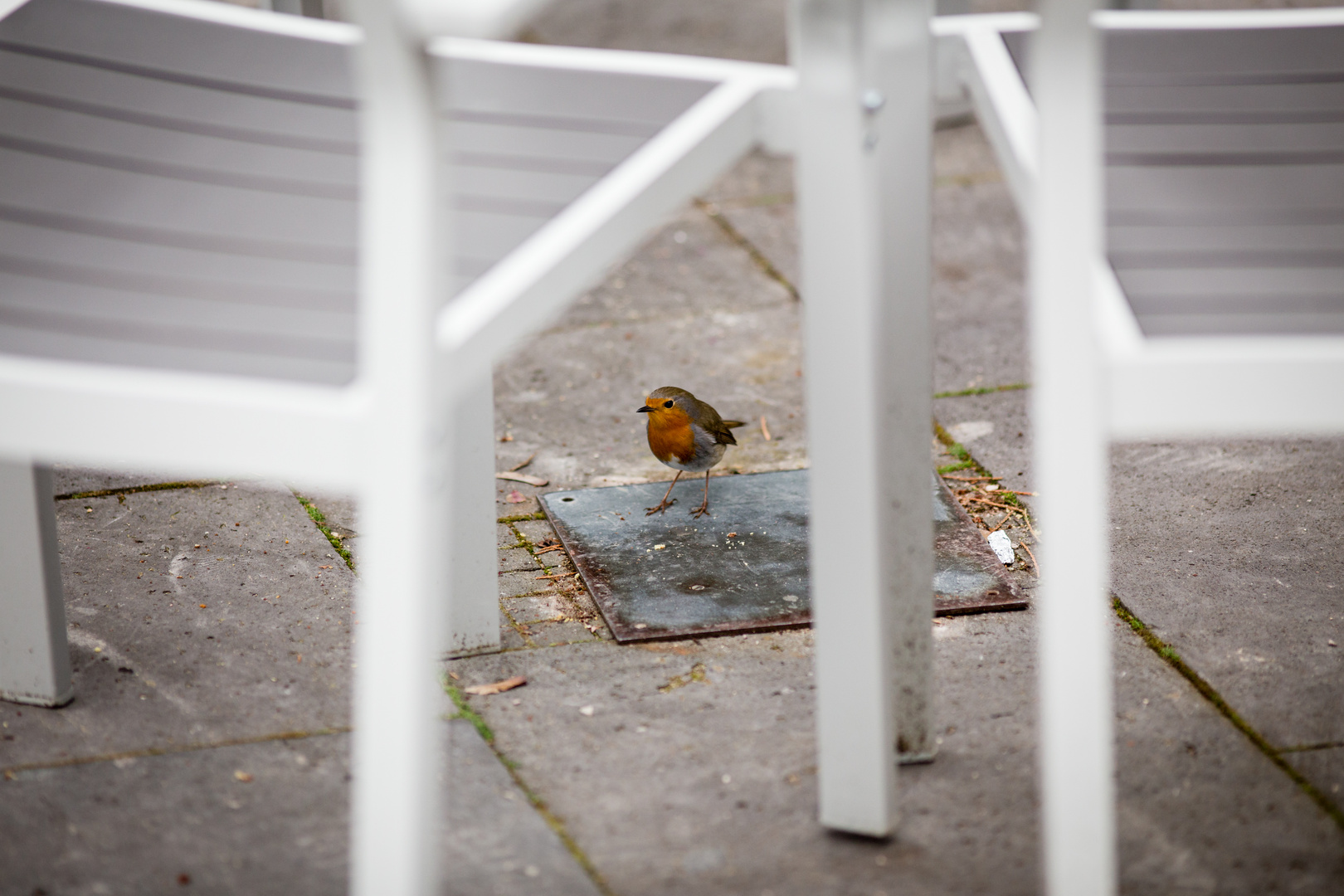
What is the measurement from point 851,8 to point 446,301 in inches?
27.3

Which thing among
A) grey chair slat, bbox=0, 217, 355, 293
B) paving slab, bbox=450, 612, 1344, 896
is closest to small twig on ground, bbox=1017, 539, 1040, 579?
paving slab, bbox=450, 612, 1344, 896

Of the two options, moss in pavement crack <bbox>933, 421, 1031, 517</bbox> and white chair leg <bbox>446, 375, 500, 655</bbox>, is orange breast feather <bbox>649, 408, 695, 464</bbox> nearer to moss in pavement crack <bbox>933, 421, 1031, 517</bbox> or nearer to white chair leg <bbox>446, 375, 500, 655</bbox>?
moss in pavement crack <bbox>933, 421, 1031, 517</bbox>

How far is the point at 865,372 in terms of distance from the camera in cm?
200

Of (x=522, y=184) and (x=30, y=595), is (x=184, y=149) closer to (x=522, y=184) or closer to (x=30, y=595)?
(x=522, y=184)

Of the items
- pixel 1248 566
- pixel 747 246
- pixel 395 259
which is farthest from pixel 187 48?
pixel 747 246

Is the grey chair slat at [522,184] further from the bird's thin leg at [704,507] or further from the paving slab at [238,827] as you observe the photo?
the bird's thin leg at [704,507]

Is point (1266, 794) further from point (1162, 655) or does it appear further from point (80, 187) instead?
point (80, 187)

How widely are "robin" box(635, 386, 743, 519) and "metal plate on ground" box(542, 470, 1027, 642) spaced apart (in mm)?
46

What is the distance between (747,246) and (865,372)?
11.6 ft

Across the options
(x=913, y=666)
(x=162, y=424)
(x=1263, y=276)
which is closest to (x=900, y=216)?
(x=1263, y=276)

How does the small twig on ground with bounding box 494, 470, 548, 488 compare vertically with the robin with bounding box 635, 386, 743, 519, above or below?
below

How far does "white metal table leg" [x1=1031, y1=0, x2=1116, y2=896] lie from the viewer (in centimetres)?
157

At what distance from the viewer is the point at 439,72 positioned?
1539 mm

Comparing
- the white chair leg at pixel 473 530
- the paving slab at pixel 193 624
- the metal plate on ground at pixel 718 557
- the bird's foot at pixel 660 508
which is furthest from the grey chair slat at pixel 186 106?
the bird's foot at pixel 660 508
